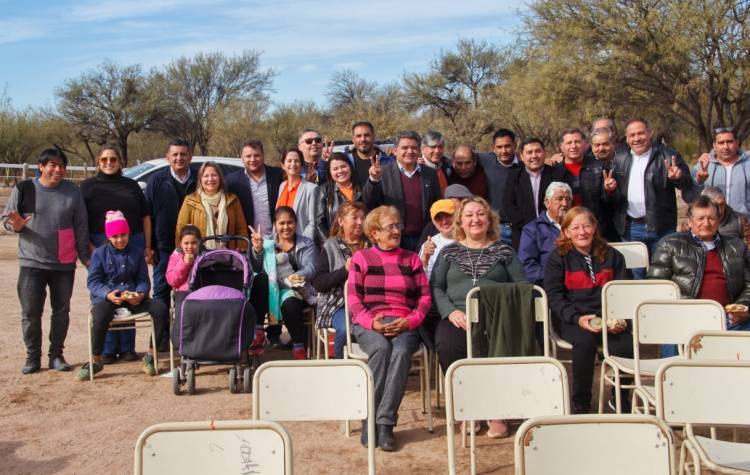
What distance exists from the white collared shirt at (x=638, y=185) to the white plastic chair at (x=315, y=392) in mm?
3881

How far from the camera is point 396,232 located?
5.19m

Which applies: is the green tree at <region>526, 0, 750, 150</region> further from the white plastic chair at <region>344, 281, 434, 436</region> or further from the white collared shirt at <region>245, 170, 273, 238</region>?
the white plastic chair at <region>344, 281, 434, 436</region>

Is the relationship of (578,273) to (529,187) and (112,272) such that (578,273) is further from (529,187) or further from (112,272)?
(112,272)

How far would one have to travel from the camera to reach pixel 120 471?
439 cm

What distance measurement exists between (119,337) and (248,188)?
177 centimetres

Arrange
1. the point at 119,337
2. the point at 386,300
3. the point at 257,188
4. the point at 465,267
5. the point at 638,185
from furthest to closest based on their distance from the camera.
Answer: the point at 257,188
the point at 119,337
the point at 638,185
the point at 465,267
the point at 386,300

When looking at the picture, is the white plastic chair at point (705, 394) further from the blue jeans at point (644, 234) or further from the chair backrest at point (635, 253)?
the blue jeans at point (644, 234)

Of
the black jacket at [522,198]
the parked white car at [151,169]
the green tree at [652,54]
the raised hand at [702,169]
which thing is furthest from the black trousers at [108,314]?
the green tree at [652,54]

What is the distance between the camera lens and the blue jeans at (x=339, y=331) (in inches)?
219

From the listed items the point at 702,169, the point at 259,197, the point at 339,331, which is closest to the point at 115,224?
the point at 259,197

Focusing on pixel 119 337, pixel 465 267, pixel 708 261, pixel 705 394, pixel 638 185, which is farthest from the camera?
pixel 119 337

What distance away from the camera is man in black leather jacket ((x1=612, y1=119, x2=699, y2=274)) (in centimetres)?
635

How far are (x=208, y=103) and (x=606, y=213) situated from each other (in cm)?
3791

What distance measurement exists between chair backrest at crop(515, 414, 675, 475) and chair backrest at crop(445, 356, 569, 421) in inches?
25.8
